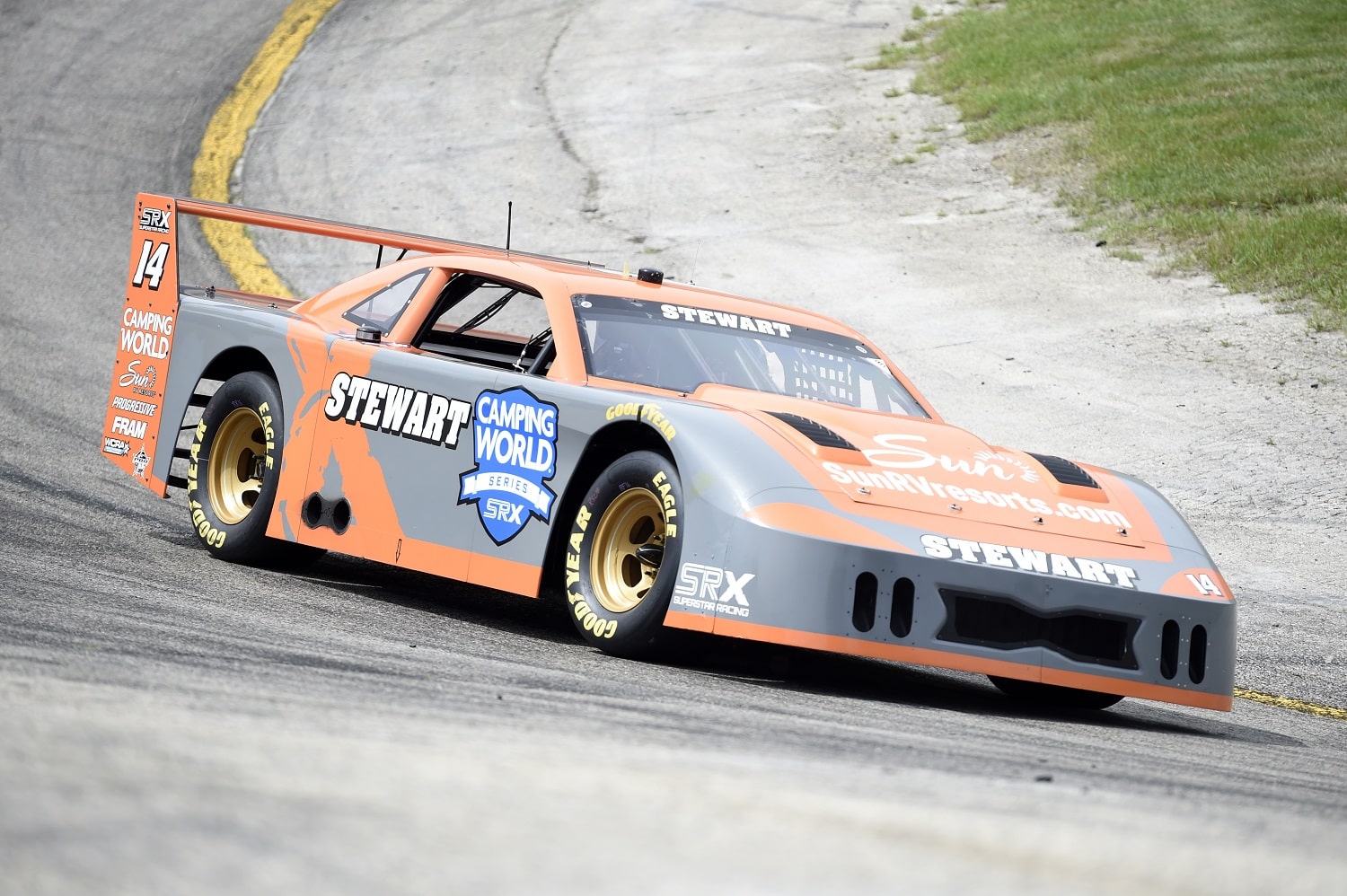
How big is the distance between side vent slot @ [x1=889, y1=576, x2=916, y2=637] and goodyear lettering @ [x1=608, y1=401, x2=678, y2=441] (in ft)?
2.92

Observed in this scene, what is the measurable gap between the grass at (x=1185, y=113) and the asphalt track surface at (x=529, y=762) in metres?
8.66

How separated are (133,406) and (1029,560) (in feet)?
15.9

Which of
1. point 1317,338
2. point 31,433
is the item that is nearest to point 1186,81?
point 1317,338

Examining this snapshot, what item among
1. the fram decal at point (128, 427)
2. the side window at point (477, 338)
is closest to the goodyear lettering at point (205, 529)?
the fram decal at point (128, 427)

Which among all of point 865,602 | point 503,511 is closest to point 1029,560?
point 865,602

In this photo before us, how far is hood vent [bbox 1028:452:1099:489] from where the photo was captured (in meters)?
6.17

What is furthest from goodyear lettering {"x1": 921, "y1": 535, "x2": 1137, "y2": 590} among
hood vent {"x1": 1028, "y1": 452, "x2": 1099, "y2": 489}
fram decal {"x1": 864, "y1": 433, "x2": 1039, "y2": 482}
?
hood vent {"x1": 1028, "y1": 452, "x2": 1099, "y2": 489}

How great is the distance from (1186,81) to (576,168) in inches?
257

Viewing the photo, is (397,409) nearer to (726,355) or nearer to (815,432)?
(726,355)

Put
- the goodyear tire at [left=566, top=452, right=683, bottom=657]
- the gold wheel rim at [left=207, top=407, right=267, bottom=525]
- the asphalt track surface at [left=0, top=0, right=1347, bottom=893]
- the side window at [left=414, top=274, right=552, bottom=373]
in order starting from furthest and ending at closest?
the gold wheel rim at [left=207, top=407, right=267, bottom=525]
the side window at [left=414, top=274, right=552, bottom=373]
the goodyear tire at [left=566, top=452, right=683, bottom=657]
the asphalt track surface at [left=0, top=0, right=1347, bottom=893]

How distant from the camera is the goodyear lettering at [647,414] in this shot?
5660 mm

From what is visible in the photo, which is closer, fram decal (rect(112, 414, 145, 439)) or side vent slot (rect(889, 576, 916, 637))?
side vent slot (rect(889, 576, 916, 637))

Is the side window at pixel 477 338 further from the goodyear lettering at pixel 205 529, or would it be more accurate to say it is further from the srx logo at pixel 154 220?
the srx logo at pixel 154 220

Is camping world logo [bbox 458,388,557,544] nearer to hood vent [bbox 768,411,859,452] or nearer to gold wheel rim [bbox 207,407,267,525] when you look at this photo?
hood vent [bbox 768,411,859,452]
